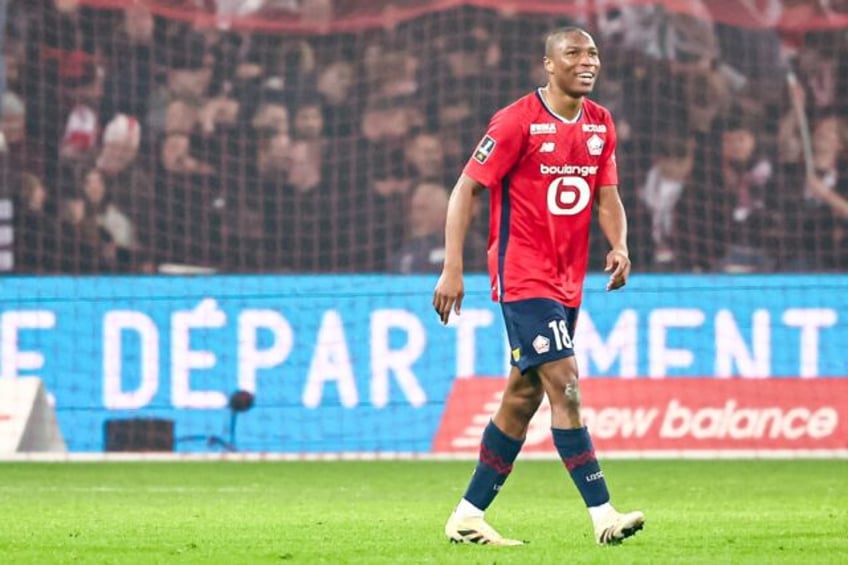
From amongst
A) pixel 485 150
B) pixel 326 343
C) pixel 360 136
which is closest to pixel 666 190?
A: pixel 360 136

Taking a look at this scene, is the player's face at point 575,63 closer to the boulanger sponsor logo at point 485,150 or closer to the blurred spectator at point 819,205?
the boulanger sponsor logo at point 485,150

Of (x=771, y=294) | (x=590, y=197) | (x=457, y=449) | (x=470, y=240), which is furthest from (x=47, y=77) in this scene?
(x=590, y=197)

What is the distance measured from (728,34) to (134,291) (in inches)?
229

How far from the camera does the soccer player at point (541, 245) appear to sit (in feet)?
22.6

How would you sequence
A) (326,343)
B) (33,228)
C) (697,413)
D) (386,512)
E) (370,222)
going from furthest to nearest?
(370,222) → (33,228) → (326,343) → (697,413) → (386,512)

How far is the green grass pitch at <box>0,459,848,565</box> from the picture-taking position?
657 cm

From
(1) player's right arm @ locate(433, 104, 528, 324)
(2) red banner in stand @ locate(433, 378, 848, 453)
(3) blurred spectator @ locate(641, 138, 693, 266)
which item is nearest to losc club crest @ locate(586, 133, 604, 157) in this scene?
(1) player's right arm @ locate(433, 104, 528, 324)

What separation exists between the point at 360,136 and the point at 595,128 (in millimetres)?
9362

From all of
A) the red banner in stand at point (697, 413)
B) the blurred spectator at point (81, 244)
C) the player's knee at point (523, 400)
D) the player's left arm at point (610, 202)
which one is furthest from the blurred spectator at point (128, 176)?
the player's knee at point (523, 400)

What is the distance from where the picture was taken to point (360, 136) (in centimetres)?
1642

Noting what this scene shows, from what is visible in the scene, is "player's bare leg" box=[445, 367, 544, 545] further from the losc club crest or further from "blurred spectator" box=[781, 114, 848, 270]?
"blurred spectator" box=[781, 114, 848, 270]

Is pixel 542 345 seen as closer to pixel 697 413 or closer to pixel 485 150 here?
pixel 485 150

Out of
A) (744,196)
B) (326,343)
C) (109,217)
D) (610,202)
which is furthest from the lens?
(744,196)

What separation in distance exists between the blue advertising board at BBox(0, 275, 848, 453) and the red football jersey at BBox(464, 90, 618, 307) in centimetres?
690
